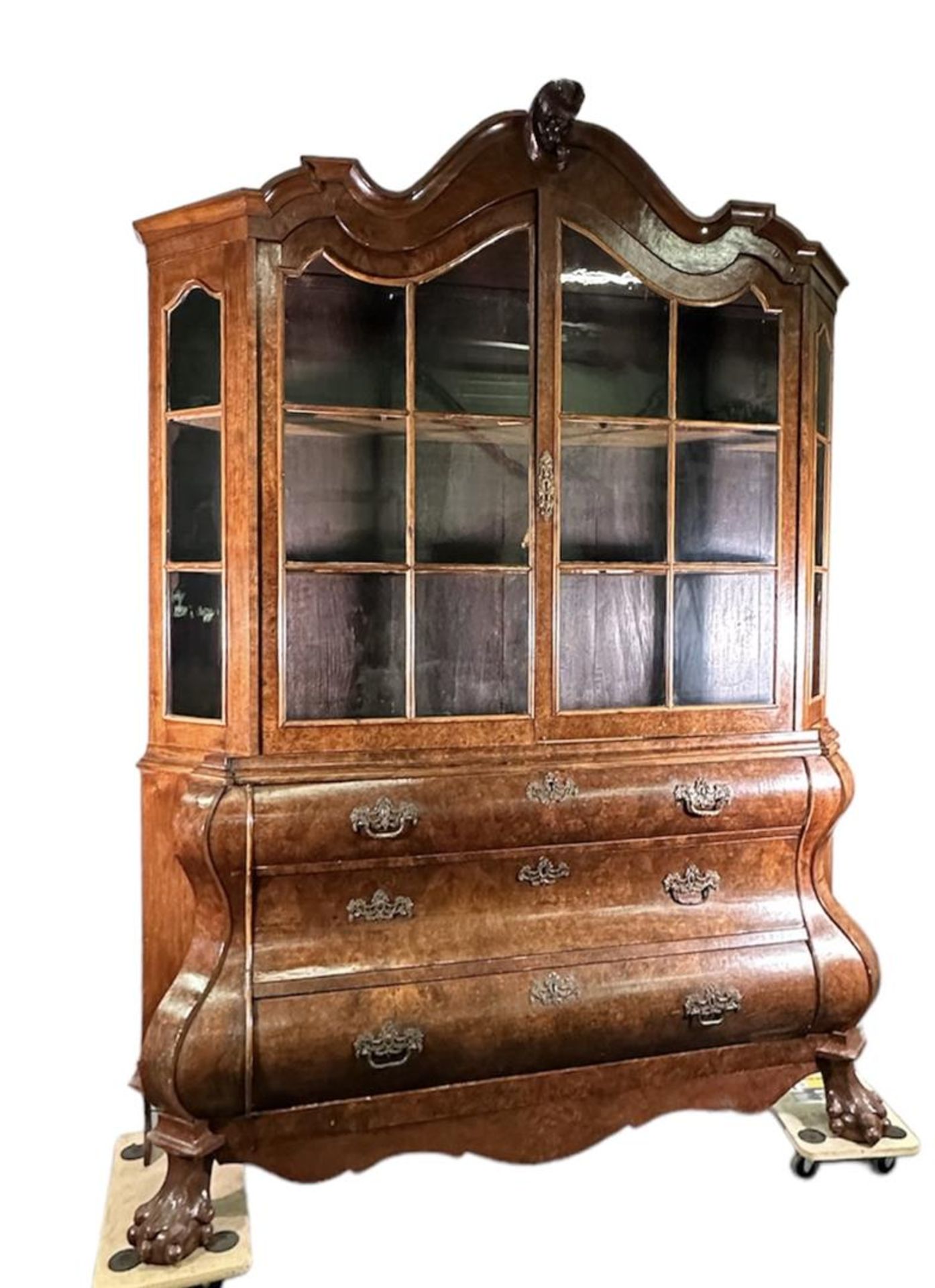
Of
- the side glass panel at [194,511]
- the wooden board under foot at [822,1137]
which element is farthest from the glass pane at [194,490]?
the wooden board under foot at [822,1137]

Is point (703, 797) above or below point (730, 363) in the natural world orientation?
below

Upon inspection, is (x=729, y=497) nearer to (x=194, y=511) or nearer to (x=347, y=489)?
(x=347, y=489)

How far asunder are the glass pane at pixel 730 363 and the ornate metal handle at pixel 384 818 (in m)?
1.22

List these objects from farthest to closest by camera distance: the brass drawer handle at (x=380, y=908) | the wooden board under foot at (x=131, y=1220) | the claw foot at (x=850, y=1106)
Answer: the claw foot at (x=850, y=1106), the brass drawer handle at (x=380, y=908), the wooden board under foot at (x=131, y=1220)

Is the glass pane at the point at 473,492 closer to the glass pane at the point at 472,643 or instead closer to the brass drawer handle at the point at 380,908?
the glass pane at the point at 472,643

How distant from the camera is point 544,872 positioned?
285 centimetres

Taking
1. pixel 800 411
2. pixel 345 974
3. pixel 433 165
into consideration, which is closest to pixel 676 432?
pixel 800 411

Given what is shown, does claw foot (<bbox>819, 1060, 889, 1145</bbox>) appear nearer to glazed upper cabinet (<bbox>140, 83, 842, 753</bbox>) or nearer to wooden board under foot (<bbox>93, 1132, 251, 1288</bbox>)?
glazed upper cabinet (<bbox>140, 83, 842, 753</bbox>)

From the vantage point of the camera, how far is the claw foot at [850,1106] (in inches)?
120

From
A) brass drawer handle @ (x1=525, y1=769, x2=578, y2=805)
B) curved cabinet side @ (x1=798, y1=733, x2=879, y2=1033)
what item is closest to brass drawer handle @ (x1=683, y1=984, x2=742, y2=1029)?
curved cabinet side @ (x1=798, y1=733, x2=879, y2=1033)

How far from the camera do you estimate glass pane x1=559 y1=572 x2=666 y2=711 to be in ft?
9.72

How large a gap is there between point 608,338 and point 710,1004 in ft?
5.46

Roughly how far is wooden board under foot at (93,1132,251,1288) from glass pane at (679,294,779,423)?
220cm

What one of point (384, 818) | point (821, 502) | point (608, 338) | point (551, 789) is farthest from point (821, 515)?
point (384, 818)
